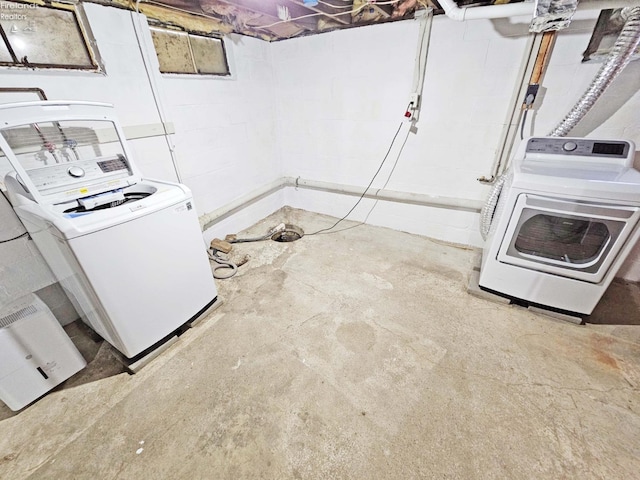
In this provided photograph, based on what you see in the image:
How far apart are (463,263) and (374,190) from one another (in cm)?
113

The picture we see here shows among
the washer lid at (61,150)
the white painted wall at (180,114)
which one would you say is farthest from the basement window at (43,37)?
the washer lid at (61,150)

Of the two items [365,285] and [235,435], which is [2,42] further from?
[365,285]

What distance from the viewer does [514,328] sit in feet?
5.44

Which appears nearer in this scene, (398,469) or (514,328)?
(398,469)

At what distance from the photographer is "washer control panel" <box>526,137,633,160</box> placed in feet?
5.10

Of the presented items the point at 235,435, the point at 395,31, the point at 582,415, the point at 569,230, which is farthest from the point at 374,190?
the point at 235,435

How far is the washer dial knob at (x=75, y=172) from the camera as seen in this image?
1.34 m

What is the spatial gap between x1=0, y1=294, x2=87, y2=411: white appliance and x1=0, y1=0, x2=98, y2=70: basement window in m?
1.26

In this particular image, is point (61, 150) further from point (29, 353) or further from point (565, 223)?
point (565, 223)

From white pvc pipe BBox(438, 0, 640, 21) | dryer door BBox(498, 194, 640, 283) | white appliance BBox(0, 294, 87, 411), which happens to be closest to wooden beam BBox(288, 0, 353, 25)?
white pvc pipe BBox(438, 0, 640, 21)

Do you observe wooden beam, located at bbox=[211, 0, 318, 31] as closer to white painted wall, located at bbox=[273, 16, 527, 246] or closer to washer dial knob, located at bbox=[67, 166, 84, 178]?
white painted wall, located at bbox=[273, 16, 527, 246]

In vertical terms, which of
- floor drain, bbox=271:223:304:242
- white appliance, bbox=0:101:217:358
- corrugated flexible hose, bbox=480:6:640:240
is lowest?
floor drain, bbox=271:223:304:242

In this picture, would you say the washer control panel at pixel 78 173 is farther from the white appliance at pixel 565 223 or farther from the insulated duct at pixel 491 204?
the insulated duct at pixel 491 204

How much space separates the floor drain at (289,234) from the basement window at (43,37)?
1.91m
